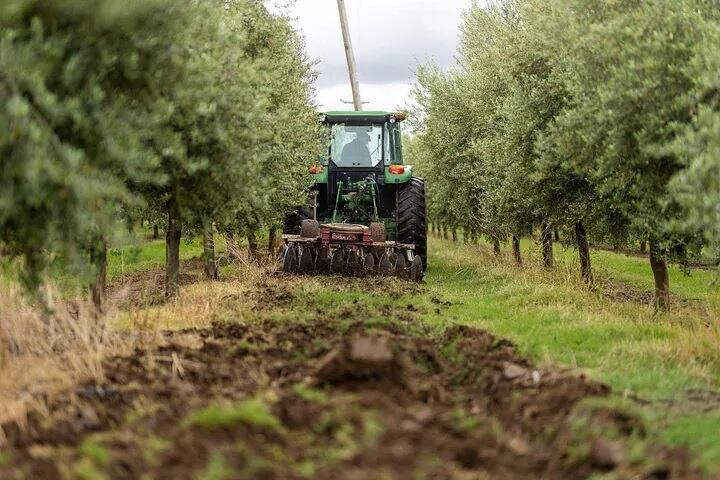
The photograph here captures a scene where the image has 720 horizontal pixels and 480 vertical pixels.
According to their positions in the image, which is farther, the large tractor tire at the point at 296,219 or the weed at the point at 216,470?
the large tractor tire at the point at 296,219

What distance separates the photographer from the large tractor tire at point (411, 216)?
1692 cm

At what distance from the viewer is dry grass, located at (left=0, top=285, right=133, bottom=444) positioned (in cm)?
541

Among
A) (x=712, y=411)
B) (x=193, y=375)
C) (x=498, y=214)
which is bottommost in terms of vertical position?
(x=712, y=411)

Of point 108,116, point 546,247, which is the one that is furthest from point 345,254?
point 108,116

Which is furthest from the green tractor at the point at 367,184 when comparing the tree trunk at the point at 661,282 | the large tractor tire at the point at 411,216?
the tree trunk at the point at 661,282

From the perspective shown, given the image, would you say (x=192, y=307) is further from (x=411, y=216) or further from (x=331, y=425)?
(x=411, y=216)

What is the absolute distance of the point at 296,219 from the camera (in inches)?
699

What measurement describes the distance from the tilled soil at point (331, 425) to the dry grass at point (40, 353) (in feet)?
0.55

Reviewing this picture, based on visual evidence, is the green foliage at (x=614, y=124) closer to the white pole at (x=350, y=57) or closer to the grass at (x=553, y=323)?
the grass at (x=553, y=323)

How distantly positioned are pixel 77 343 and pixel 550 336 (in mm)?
5011

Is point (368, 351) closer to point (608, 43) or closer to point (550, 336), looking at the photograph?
point (550, 336)

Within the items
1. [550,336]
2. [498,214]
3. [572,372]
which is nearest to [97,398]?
[572,372]

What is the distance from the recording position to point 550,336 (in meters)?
8.98

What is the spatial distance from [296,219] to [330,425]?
13559 mm
